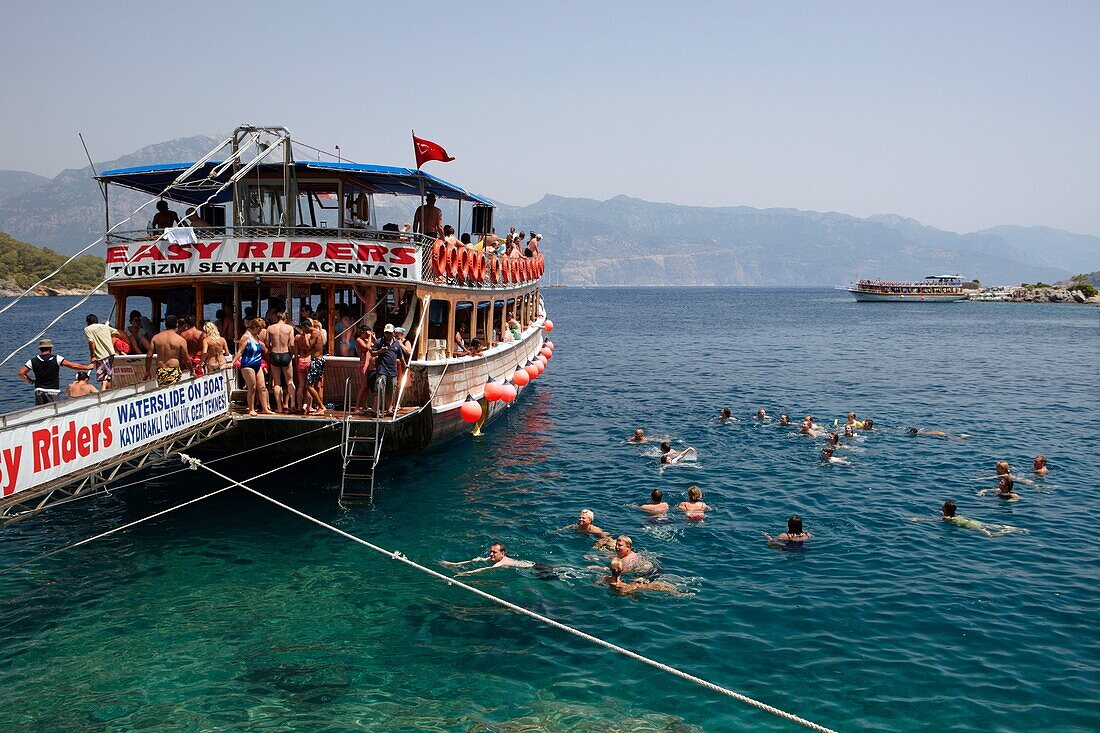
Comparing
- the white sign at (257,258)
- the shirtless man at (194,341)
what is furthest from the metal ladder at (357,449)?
the shirtless man at (194,341)

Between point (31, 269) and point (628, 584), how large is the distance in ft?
546

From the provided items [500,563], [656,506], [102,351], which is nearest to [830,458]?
[656,506]

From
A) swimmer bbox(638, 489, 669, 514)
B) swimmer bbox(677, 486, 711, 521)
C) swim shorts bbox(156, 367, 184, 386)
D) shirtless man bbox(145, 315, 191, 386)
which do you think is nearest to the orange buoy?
swimmer bbox(638, 489, 669, 514)

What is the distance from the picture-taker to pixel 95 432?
11.5 m

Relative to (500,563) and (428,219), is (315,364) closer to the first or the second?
(428,219)

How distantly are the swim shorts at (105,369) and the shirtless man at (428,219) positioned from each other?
8.14 m

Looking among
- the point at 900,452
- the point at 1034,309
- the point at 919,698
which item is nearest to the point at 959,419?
the point at 900,452

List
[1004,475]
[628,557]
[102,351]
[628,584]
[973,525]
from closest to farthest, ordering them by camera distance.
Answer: [628,584] → [628,557] → [973,525] → [102,351] → [1004,475]

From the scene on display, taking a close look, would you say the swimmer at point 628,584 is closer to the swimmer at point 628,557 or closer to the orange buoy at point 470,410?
the swimmer at point 628,557

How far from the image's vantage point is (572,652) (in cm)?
1108

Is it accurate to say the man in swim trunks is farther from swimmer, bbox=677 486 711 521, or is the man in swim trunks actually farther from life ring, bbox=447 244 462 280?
swimmer, bbox=677 486 711 521

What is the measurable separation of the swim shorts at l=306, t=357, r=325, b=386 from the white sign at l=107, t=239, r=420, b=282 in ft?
6.54

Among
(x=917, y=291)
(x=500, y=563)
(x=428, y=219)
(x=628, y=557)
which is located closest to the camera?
(x=628, y=557)

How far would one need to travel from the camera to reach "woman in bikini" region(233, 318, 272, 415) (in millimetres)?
16172
